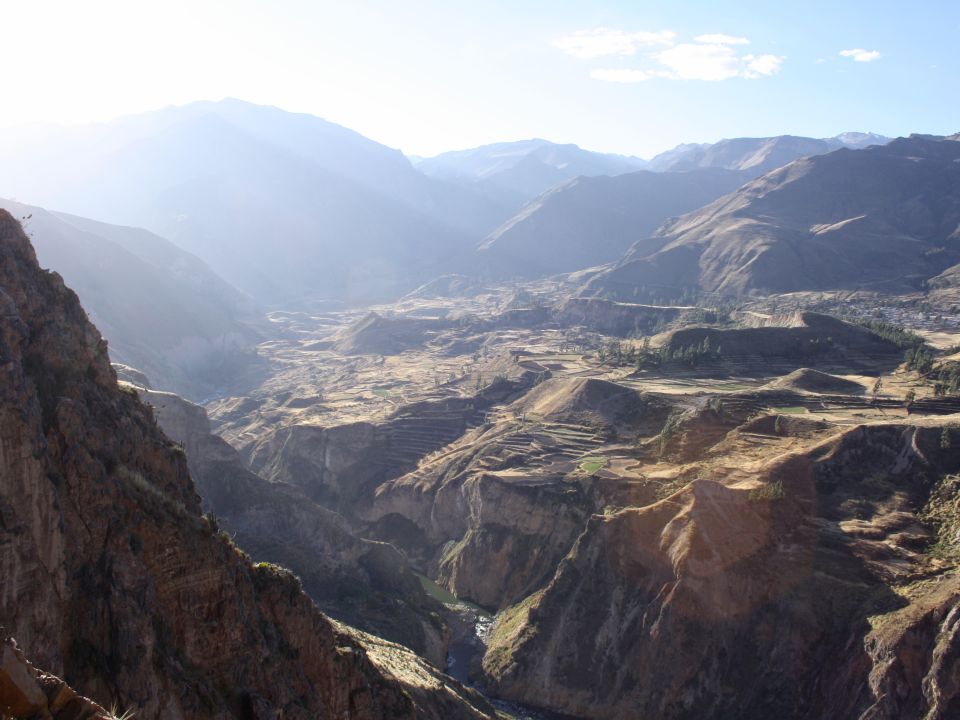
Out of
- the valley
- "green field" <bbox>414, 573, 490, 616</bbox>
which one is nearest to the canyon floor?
the valley

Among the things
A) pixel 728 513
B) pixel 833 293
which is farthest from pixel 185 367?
pixel 833 293

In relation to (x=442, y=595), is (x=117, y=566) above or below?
above

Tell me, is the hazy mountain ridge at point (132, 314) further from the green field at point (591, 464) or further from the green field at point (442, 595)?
the green field at point (591, 464)

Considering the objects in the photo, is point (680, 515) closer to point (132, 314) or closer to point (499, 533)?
point (499, 533)

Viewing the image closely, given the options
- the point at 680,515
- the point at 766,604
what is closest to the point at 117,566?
the point at 680,515

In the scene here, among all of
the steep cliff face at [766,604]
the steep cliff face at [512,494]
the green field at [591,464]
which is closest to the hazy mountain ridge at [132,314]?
the steep cliff face at [512,494]

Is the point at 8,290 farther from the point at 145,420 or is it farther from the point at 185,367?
the point at 185,367
